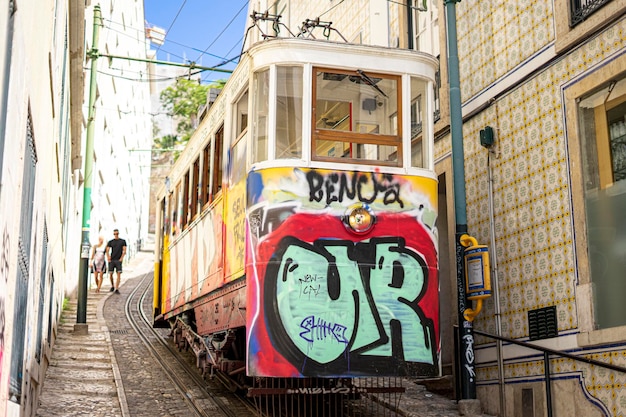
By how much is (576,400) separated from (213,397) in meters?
4.35

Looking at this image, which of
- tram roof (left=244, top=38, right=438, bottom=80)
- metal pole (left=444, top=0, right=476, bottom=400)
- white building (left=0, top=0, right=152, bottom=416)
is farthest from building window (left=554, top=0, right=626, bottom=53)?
white building (left=0, top=0, right=152, bottom=416)

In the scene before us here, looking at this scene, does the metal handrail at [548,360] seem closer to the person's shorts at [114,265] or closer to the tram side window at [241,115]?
the tram side window at [241,115]

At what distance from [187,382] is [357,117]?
4618 millimetres

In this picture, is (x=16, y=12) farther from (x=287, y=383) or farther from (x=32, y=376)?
(x=287, y=383)

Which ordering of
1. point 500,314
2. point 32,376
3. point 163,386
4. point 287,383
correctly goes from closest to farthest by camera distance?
point 32,376, point 287,383, point 500,314, point 163,386

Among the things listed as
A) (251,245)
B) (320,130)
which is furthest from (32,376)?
(320,130)

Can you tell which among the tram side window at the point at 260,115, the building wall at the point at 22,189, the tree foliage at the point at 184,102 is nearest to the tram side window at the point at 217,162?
the tram side window at the point at 260,115

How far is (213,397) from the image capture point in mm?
9938

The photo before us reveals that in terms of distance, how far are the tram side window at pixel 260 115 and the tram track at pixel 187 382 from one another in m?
3.03

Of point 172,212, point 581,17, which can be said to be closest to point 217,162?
point 172,212

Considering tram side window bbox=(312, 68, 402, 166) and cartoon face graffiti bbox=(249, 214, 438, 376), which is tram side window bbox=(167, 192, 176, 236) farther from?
cartoon face graffiti bbox=(249, 214, 438, 376)

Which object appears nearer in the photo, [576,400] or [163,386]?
[576,400]

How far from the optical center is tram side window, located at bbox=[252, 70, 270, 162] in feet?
26.3

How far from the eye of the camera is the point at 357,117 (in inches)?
331
